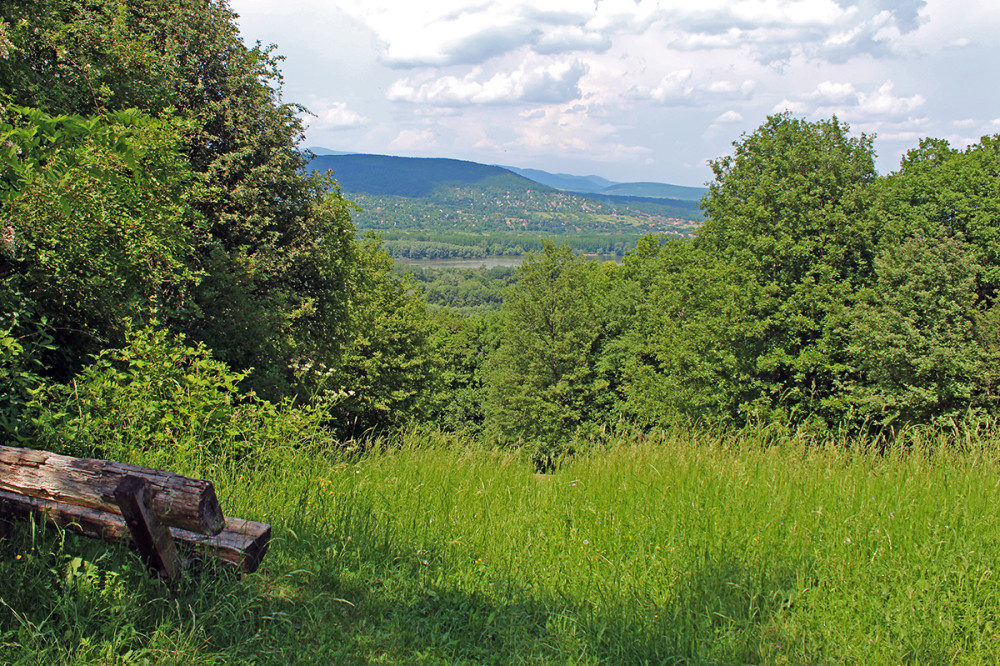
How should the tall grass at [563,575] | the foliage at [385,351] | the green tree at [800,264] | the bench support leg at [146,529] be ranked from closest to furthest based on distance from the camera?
the bench support leg at [146,529] < the tall grass at [563,575] < the green tree at [800,264] < the foliage at [385,351]

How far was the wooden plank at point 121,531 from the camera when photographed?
9.17 feet

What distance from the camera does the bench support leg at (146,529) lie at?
95.7 inches

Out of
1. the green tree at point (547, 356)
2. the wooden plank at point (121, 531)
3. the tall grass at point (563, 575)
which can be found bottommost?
the green tree at point (547, 356)

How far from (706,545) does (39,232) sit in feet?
18.1

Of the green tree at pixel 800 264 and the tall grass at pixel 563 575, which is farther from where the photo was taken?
the green tree at pixel 800 264

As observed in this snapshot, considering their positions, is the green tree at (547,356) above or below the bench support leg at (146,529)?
below

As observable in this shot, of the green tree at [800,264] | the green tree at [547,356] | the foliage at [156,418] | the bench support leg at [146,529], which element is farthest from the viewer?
the green tree at [547,356]

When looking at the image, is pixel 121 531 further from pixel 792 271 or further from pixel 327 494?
pixel 792 271

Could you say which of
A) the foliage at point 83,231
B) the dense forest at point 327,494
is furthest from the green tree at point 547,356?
the foliage at point 83,231

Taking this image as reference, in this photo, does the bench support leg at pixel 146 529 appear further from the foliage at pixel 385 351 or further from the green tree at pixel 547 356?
the green tree at pixel 547 356

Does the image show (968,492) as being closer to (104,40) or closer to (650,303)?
(104,40)

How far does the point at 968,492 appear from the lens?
4.23 m

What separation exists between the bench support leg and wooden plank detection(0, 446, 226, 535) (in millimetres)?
55

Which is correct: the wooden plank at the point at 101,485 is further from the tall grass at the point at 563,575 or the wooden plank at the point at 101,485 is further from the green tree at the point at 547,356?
the green tree at the point at 547,356
